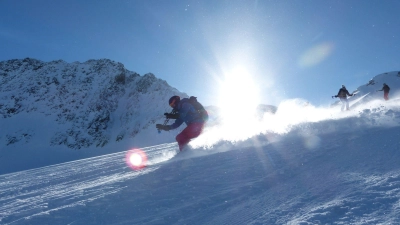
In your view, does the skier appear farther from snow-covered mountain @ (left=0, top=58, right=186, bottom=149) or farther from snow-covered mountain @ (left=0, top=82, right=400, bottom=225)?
snow-covered mountain @ (left=0, top=58, right=186, bottom=149)

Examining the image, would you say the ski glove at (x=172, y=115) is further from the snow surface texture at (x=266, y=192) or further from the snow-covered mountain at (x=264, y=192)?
the snow surface texture at (x=266, y=192)

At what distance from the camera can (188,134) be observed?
888 cm

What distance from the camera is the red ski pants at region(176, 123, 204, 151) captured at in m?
8.82

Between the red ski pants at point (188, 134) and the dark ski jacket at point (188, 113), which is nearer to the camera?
the red ski pants at point (188, 134)

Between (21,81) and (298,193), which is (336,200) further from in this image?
(21,81)

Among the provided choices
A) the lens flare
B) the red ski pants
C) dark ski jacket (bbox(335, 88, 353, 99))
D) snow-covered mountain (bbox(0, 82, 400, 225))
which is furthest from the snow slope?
dark ski jacket (bbox(335, 88, 353, 99))

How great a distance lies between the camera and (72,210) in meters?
3.35

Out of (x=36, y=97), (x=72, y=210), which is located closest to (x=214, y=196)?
(x=72, y=210)

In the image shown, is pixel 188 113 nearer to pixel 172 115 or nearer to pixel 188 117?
pixel 188 117

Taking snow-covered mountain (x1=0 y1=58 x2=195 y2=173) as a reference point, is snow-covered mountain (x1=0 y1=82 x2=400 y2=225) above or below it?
below

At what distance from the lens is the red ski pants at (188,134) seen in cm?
882

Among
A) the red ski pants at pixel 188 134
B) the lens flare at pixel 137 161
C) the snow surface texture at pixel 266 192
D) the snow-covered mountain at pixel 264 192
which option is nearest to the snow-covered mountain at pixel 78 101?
the lens flare at pixel 137 161

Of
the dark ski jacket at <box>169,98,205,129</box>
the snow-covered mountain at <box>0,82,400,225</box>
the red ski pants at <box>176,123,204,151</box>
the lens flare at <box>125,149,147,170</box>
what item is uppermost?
the dark ski jacket at <box>169,98,205,129</box>

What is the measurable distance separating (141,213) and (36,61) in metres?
140
